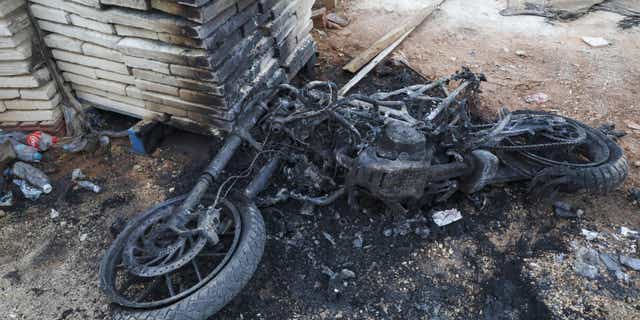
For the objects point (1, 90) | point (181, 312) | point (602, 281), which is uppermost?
point (1, 90)

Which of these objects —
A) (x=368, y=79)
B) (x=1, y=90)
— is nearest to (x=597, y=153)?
(x=368, y=79)

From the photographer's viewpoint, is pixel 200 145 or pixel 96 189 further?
pixel 200 145

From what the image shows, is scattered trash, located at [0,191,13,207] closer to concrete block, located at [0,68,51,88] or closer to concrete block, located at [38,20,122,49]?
concrete block, located at [0,68,51,88]

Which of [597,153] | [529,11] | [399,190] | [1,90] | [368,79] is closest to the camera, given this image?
[399,190]

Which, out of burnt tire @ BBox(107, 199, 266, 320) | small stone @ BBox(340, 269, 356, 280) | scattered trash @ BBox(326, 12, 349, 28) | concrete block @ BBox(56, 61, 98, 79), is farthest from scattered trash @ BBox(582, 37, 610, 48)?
concrete block @ BBox(56, 61, 98, 79)

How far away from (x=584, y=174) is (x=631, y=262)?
83cm

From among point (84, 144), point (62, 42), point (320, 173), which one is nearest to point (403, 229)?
point (320, 173)

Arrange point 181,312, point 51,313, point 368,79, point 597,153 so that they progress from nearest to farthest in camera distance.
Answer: point 181,312
point 51,313
point 597,153
point 368,79

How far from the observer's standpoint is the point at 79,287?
3.42 m

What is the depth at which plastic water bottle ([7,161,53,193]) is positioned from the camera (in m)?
4.27

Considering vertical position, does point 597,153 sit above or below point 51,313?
above

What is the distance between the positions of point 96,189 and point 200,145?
1167mm

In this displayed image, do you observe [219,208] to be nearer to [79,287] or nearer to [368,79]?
[79,287]

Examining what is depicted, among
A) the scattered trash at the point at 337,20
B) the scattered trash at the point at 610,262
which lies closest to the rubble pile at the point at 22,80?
the scattered trash at the point at 337,20
